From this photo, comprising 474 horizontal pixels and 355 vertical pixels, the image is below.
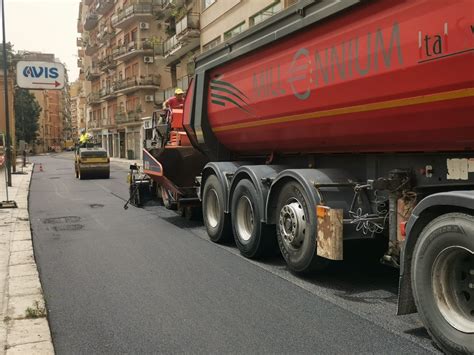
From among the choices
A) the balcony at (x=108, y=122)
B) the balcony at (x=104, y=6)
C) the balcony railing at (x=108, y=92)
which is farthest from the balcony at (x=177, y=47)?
the balcony at (x=104, y=6)

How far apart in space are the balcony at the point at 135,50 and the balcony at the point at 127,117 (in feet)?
19.9

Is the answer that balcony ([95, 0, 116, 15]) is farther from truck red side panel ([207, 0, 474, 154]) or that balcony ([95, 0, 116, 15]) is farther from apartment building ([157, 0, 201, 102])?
truck red side panel ([207, 0, 474, 154])

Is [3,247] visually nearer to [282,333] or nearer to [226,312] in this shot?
[226,312]

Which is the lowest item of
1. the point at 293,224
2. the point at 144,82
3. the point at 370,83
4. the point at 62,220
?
the point at 62,220

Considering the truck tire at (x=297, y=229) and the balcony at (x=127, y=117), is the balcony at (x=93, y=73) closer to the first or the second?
the balcony at (x=127, y=117)

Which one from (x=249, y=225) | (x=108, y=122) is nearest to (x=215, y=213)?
(x=249, y=225)

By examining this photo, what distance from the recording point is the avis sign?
13047 millimetres

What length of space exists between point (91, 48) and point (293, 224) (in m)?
77.5

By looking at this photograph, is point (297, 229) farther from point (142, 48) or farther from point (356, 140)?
point (142, 48)

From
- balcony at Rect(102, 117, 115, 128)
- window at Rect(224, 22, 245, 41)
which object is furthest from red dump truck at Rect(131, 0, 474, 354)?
balcony at Rect(102, 117, 115, 128)

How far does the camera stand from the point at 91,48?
77.0 metres

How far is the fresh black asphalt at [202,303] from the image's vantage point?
3951 mm

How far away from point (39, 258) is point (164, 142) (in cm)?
428

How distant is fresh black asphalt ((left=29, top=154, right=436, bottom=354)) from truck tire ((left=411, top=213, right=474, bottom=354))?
27cm
